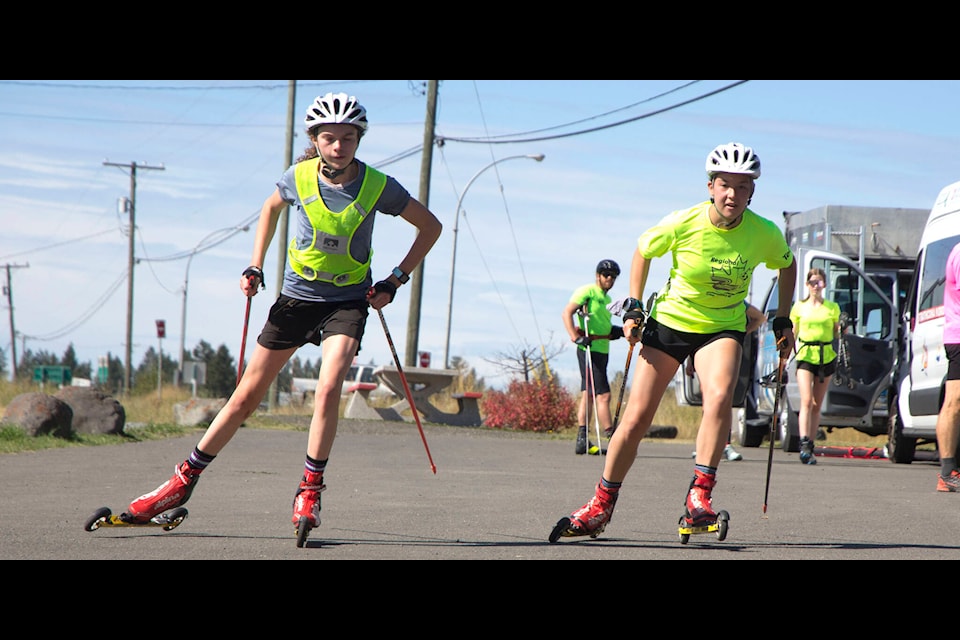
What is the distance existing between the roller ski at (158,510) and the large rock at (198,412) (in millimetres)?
13619

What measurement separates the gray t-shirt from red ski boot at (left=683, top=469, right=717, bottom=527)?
1959 millimetres

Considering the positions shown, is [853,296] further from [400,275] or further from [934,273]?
[400,275]

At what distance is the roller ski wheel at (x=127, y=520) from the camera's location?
21.6ft

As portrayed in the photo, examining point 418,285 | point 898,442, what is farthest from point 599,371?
point 418,285

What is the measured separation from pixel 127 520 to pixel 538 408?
1745 centimetres

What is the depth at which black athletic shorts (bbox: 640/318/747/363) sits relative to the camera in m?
6.97

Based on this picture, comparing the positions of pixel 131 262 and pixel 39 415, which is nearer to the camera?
pixel 39 415

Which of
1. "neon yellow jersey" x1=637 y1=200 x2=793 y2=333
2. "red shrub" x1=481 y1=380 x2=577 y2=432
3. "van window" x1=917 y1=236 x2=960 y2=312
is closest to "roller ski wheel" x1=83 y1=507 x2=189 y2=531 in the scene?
"neon yellow jersey" x1=637 y1=200 x2=793 y2=333

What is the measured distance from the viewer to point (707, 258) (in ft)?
22.5

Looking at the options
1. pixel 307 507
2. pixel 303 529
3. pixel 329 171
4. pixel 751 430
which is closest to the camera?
pixel 303 529

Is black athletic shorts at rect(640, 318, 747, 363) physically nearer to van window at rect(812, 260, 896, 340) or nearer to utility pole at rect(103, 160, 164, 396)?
van window at rect(812, 260, 896, 340)

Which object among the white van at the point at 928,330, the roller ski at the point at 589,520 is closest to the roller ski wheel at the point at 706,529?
the roller ski at the point at 589,520
